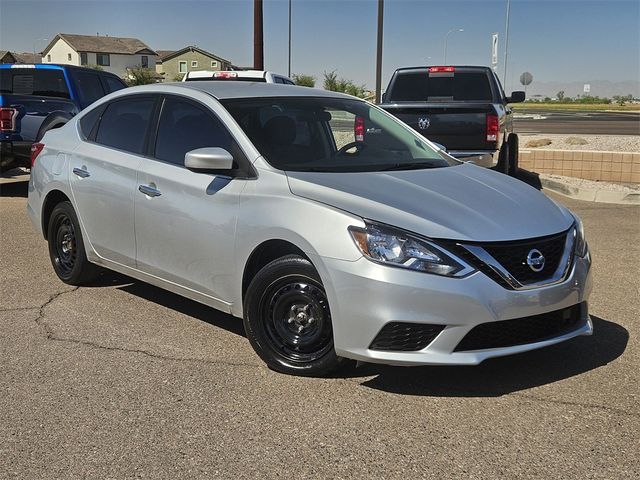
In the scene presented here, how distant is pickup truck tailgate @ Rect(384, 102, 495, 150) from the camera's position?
9.48 meters

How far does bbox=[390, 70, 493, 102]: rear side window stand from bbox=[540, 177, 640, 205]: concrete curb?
1737mm

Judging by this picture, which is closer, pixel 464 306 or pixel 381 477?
pixel 381 477

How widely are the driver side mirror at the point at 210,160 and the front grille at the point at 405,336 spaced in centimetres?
140

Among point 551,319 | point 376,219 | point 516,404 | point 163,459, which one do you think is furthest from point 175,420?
point 551,319

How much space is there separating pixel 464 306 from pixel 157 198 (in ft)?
7.43

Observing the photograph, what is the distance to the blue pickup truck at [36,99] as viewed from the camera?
10.6 metres

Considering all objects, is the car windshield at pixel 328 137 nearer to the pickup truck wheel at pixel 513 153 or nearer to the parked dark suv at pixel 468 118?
the parked dark suv at pixel 468 118

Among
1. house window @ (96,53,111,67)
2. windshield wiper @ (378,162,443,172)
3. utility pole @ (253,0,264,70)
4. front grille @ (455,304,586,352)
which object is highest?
house window @ (96,53,111,67)

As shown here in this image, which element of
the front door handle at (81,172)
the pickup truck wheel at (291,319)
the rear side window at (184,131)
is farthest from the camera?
the front door handle at (81,172)

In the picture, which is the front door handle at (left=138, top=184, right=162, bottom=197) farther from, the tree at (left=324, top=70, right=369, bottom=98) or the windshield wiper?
the tree at (left=324, top=70, right=369, bottom=98)

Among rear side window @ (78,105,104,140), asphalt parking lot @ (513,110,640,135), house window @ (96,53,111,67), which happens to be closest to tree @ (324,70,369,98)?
asphalt parking lot @ (513,110,640,135)

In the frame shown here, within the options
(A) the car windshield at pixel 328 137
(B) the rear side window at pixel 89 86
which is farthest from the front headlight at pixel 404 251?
(B) the rear side window at pixel 89 86

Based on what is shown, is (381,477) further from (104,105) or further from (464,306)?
(104,105)

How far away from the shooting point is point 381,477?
122 inches
